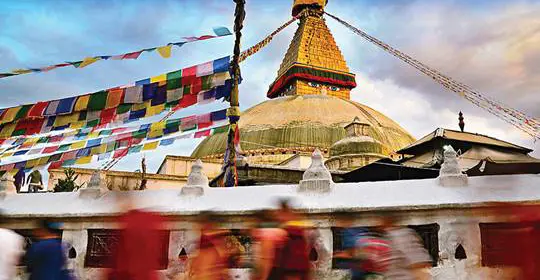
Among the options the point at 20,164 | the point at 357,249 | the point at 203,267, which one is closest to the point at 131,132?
the point at 20,164

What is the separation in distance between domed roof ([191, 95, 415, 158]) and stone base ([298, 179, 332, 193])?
1864 centimetres

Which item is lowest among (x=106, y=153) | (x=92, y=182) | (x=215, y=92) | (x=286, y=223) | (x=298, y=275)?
(x=298, y=275)

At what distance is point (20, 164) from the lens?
11.1 meters

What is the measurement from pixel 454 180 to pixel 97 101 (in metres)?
7.34

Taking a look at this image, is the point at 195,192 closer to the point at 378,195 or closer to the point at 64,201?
the point at 64,201

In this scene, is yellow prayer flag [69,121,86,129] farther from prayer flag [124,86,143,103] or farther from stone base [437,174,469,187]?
stone base [437,174,469,187]

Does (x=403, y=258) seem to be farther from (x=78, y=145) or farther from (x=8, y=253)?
(x=78, y=145)

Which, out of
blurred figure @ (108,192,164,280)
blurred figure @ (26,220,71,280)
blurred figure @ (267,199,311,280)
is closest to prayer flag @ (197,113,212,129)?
blurred figure @ (26,220,71,280)

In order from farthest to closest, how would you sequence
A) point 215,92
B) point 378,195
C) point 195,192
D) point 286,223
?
1. point 215,92
2. point 195,192
3. point 378,195
4. point 286,223

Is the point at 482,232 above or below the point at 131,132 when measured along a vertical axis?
below

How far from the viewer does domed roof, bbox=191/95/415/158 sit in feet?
94.1

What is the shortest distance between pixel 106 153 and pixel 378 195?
6006 mm

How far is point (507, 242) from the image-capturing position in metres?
6.52

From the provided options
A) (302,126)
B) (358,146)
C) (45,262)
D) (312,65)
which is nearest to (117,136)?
(45,262)
